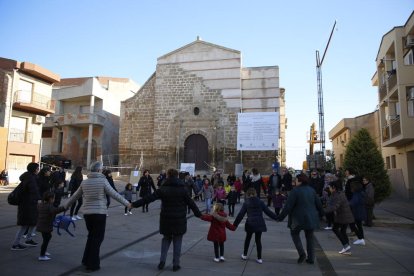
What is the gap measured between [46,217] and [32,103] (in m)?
22.6

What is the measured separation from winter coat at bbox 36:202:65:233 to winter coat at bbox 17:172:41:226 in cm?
58

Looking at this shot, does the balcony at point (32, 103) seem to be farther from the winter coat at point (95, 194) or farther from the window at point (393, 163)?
the window at point (393, 163)

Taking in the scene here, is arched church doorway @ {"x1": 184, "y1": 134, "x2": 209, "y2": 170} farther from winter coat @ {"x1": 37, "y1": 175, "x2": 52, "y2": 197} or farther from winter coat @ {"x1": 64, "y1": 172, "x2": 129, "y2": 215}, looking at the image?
winter coat @ {"x1": 64, "y1": 172, "x2": 129, "y2": 215}

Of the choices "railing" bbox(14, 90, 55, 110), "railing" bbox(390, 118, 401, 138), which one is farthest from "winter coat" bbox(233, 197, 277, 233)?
"railing" bbox(14, 90, 55, 110)

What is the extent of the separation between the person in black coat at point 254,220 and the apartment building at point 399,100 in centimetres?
1471

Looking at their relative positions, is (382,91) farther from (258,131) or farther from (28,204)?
(28,204)

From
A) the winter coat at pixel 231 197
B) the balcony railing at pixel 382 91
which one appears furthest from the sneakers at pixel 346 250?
the balcony railing at pixel 382 91

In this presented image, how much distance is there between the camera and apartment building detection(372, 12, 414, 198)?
17.5m

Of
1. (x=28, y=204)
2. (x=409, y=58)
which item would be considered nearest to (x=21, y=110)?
(x=28, y=204)

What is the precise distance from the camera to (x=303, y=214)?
564cm

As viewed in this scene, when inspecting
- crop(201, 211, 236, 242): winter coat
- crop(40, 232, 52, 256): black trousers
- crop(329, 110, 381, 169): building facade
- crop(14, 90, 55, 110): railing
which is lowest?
crop(40, 232, 52, 256): black trousers

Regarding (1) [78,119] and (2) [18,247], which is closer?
(2) [18,247]

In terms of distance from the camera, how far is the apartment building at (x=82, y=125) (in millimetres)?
33469

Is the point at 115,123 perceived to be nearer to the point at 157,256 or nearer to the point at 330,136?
the point at 330,136
